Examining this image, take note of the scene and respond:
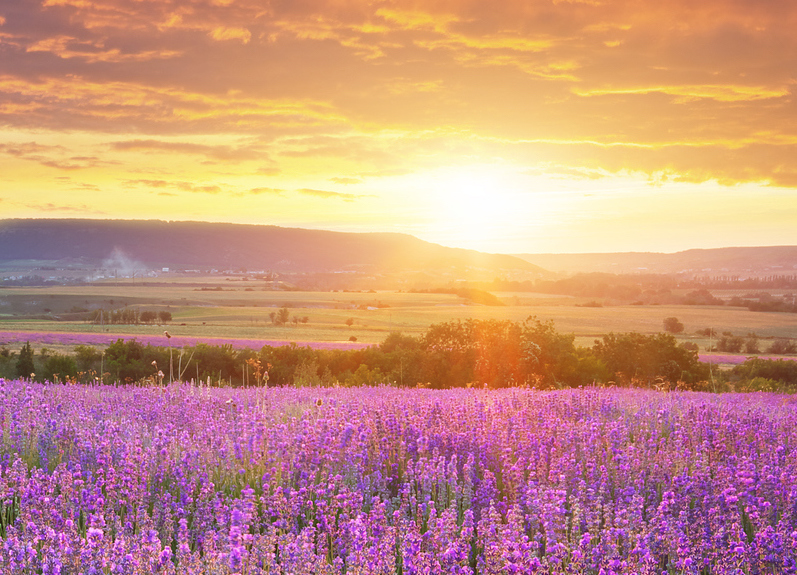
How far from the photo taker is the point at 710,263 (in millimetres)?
107125

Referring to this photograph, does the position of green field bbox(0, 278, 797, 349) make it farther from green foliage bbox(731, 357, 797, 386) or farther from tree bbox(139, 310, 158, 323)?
green foliage bbox(731, 357, 797, 386)

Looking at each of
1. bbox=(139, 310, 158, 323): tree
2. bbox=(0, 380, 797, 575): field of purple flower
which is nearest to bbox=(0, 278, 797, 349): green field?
bbox=(139, 310, 158, 323): tree

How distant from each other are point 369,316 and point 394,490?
53.6m

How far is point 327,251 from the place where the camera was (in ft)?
604

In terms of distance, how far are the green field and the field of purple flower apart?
27043 millimetres

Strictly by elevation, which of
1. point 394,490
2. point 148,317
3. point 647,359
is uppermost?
point 394,490

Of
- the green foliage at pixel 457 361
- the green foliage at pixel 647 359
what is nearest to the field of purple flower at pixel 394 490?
the green foliage at pixel 457 361

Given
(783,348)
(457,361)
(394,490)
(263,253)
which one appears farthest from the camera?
(263,253)

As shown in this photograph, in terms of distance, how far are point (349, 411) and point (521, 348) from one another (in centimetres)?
949

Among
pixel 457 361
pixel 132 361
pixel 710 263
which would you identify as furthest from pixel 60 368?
pixel 710 263

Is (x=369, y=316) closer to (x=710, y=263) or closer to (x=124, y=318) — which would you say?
(x=124, y=318)

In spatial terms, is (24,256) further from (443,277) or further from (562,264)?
(562,264)

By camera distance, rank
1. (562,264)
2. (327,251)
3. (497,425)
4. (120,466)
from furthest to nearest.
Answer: (327,251) → (562,264) → (497,425) → (120,466)

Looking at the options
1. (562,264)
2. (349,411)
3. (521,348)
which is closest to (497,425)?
(349,411)
